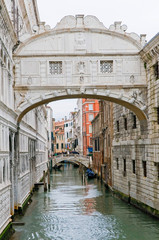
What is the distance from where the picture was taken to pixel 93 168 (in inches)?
1662

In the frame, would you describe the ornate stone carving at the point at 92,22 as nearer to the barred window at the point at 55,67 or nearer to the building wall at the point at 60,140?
the barred window at the point at 55,67

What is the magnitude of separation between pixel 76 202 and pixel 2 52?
11.2m

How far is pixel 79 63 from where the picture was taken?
48.4 feet

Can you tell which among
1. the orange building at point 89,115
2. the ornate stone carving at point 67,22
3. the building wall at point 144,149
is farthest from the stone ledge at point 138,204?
the orange building at point 89,115

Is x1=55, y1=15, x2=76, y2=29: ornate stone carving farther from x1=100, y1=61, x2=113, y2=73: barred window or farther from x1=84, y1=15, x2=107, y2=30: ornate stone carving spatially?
x1=100, y1=61, x2=113, y2=73: barred window

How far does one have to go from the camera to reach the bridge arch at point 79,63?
1468 centimetres

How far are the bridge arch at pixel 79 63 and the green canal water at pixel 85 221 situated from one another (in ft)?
14.9

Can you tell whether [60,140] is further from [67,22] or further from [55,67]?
[67,22]

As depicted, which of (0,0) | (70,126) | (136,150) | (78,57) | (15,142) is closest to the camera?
(0,0)

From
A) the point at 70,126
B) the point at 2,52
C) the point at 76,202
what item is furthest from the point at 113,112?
the point at 70,126

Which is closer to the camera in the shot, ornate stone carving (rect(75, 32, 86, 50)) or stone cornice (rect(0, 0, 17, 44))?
stone cornice (rect(0, 0, 17, 44))

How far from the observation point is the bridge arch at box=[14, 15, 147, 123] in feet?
48.2

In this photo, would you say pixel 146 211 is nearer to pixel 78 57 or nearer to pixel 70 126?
pixel 78 57

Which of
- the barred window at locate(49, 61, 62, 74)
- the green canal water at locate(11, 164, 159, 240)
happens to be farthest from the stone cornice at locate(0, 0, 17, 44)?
the green canal water at locate(11, 164, 159, 240)
